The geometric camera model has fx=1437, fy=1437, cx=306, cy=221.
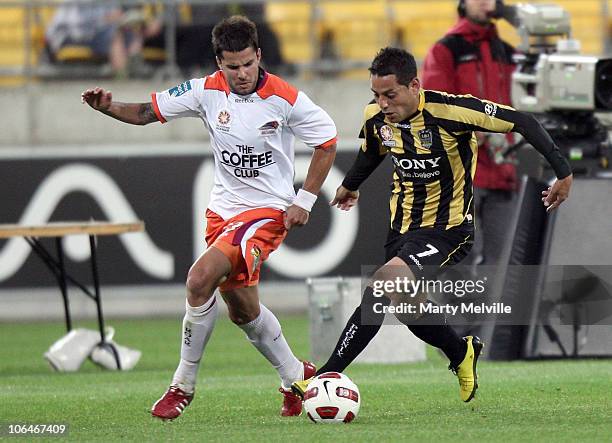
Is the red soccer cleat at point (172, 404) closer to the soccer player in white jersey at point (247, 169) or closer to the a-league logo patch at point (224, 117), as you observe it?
the soccer player in white jersey at point (247, 169)

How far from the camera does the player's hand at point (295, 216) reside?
7.27 metres

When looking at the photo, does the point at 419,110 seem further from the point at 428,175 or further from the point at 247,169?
the point at 247,169

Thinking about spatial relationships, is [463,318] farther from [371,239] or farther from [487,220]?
[371,239]

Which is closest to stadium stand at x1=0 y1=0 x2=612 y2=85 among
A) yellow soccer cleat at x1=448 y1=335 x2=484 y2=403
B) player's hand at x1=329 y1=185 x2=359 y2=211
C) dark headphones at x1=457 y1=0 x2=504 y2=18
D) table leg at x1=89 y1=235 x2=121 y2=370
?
dark headphones at x1=457 y1=0 x2=504 y2=18

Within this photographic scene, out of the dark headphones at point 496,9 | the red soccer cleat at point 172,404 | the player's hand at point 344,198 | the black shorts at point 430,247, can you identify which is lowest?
the red soccer cleat at point 172,404

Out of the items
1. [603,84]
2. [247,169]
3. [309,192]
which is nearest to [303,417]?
[309,192]

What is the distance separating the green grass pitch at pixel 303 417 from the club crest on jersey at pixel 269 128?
1.43 meters

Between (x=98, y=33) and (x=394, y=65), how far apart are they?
29.2 feet

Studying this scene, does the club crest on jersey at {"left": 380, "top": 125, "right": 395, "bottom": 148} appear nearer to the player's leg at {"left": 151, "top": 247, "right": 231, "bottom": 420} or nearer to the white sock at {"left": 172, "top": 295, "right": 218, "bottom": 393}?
the player's leg at {"left": 151, "top": 247, "right": 231, "bottom": 420}

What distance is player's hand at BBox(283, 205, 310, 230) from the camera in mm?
7270

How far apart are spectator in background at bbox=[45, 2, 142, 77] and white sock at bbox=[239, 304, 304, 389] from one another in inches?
332

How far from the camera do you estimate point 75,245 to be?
1430cm

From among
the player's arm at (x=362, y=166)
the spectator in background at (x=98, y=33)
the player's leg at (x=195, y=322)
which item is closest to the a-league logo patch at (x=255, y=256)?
the player's leg at (x=195, y=322)

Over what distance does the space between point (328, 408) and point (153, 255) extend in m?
7.89
